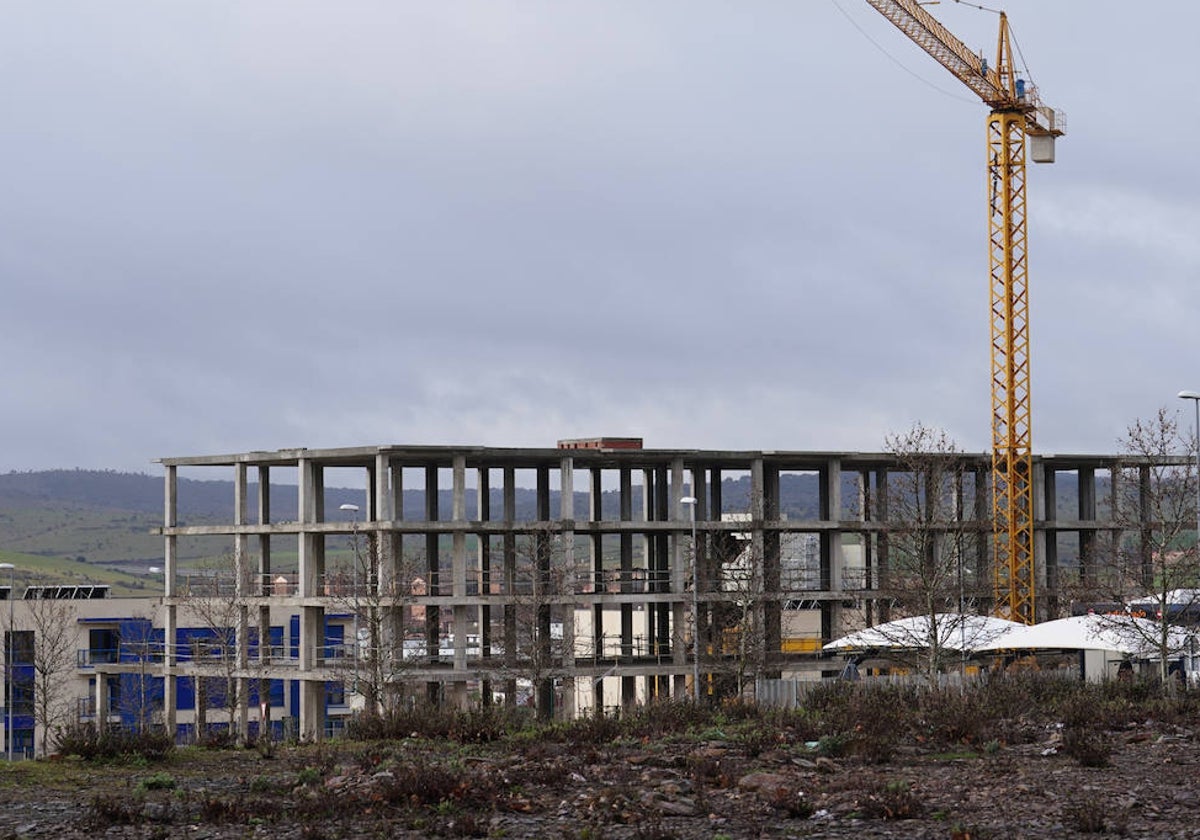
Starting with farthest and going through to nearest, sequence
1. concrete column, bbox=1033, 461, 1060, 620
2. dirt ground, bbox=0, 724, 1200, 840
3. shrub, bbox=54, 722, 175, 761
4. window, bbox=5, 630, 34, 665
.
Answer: window, bbox=5, 630, 34, 665, concrete column, bbox=1033, 461, 1060, 620, shrub, bbox=54, 722, 175, 761, dirt ground, bbox=0, 724, 1200, 840

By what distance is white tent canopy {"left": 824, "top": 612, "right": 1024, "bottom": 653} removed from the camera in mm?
52656

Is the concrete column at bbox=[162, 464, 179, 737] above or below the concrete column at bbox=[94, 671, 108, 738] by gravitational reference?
above

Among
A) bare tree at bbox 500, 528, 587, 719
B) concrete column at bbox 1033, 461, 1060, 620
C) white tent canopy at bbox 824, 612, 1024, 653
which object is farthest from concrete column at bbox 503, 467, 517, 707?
concrete column at bbox 1033, 461, 1060, 620

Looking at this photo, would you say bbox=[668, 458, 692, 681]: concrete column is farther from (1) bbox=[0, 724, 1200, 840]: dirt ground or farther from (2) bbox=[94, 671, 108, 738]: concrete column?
(1) bbox=[0, 724, 1200, 840]: dirt ground

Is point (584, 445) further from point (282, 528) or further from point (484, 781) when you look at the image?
point (484, 781)

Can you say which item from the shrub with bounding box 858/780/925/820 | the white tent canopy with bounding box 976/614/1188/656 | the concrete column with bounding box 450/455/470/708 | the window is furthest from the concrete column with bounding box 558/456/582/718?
the shrub with bounding box 858/780/925/820

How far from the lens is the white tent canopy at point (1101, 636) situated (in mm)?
47250

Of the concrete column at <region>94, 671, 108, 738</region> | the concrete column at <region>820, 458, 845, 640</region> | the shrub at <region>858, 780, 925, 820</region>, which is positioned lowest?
the concrete column at <region>94, 671, 108, 738</region>

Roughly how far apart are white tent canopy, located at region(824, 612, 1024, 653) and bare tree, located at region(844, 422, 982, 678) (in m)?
0.05

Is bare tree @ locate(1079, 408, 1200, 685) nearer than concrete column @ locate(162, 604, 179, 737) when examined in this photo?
Yes

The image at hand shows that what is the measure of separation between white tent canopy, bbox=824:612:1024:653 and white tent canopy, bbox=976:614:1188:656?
96 cm

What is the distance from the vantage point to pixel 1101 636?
1925 inches

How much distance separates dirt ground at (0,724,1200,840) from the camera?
62.2ft

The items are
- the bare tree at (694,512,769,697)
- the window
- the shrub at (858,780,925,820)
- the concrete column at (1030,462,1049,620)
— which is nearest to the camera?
the shrub at (858,780,925,820)
